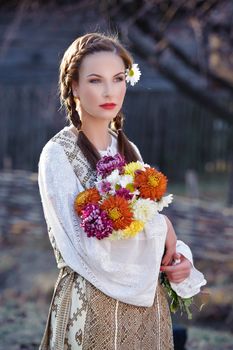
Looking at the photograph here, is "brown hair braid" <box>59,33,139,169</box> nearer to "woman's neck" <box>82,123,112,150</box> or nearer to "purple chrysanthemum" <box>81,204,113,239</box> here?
"woman's neck" <box>82,123,112,150</box>

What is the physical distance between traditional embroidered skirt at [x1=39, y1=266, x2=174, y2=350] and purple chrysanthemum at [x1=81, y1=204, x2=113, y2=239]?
21 cm

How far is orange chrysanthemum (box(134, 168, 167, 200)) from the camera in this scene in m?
3.18

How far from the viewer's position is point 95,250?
10.3 feet

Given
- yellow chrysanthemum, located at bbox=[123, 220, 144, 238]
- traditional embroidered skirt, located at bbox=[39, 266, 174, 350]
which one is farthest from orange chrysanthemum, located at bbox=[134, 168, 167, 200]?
traditional embroidered skirt, located at bbox=[39, 266, 174, 350]

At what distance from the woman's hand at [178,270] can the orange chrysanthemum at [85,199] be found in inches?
15.3

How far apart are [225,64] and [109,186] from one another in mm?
6469

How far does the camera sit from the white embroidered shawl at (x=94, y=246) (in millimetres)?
3143

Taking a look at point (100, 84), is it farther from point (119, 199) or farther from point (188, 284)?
point (188, 284)

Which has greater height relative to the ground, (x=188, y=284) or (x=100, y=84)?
(x=100, y=84)

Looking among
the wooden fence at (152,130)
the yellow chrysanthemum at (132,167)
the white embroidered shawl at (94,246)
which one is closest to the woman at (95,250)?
the white embroidered shawl at (94,246)

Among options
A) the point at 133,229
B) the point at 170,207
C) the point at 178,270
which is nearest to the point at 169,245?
the point at 178,270

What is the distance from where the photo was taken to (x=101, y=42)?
3309 millimetres

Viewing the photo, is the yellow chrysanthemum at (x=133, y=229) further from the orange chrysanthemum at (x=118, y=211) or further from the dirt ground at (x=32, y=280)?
the dirt ground at (x=32, y=280)

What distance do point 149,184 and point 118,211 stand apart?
164mm
